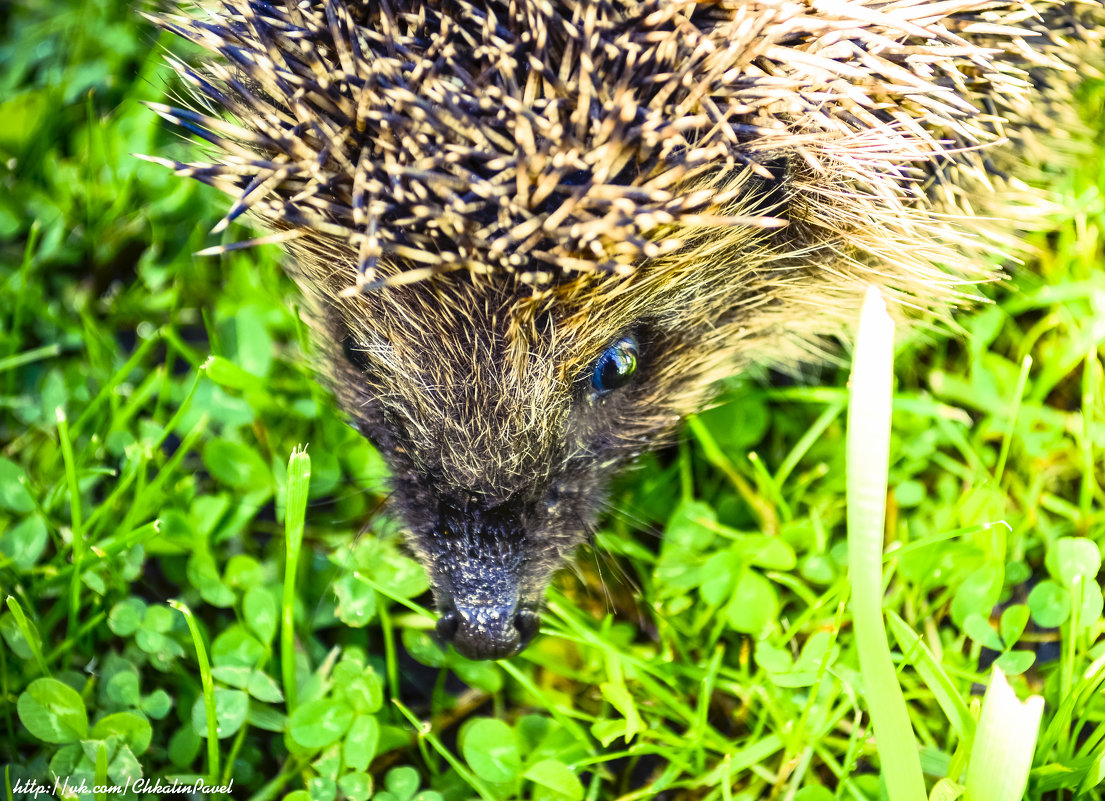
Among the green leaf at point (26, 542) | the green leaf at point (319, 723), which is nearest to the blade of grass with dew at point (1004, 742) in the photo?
the green leaf at point (319, 723)

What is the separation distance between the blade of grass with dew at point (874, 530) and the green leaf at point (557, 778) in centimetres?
48

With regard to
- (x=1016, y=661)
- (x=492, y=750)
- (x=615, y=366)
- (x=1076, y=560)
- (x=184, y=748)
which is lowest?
(x=184, y=748)

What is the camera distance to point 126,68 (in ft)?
7.89

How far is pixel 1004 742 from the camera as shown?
3.57 feet

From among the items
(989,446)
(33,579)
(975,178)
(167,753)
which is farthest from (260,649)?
(975,178)

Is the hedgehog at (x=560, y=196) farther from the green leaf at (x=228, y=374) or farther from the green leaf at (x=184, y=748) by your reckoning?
Answer: the green leaf at (x=184, y=748)

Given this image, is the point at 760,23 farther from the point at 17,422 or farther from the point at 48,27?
the point at 48,27

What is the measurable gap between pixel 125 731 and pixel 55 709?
0.12 meters

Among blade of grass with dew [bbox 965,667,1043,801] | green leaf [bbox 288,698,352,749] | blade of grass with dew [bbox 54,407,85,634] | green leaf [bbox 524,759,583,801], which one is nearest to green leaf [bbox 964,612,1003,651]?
blade of grass with dew [bbox 965,667,1043,801]

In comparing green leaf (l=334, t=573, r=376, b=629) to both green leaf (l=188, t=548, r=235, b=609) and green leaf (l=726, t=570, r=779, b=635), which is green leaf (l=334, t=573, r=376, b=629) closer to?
green leaf (l=188, t=548, r=235, b=609)

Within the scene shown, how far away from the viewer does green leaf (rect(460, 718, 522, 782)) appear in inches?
56.5

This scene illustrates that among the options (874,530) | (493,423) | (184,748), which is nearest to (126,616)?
(184,748)

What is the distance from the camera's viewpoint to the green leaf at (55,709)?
4.68 feet

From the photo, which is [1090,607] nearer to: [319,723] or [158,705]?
[319,723]
